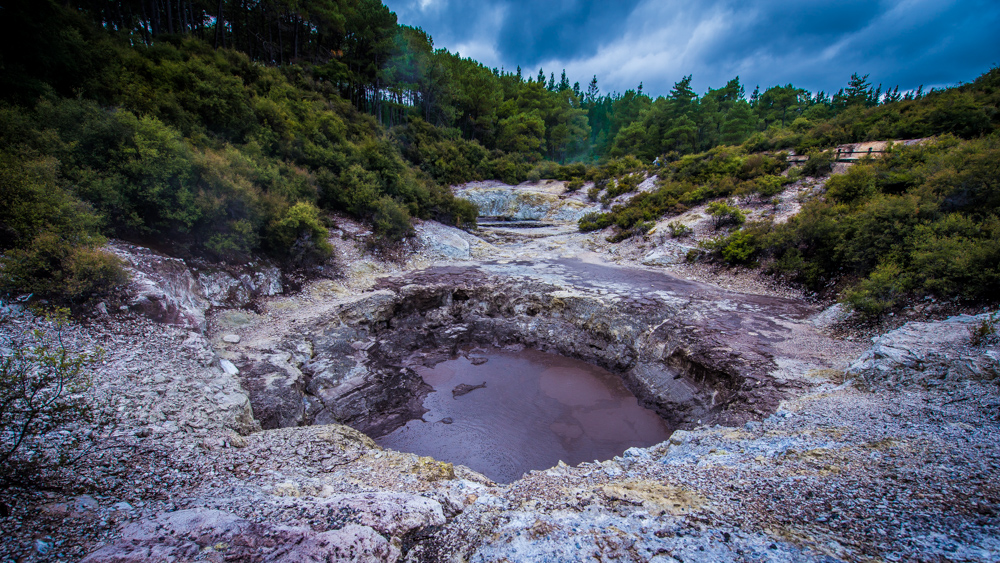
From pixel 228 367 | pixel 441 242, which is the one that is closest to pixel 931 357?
pixel 228 367

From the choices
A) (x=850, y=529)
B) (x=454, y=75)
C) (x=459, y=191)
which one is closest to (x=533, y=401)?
(x=850, y=529)

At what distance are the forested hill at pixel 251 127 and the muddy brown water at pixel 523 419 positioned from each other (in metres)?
7.58

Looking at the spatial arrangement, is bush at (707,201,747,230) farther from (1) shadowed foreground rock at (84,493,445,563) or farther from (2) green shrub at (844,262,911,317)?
(1) shadowed foreground rock at (84,493,445,563)

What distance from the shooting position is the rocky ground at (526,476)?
2824 millimetres

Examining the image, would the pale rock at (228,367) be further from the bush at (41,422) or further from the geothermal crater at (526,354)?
the bush at (41,422)

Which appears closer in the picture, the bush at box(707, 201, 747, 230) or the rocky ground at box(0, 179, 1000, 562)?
the rocky ground at box(0, 179, 1000, 562)

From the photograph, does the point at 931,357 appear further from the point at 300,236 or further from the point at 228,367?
the point at 300,236

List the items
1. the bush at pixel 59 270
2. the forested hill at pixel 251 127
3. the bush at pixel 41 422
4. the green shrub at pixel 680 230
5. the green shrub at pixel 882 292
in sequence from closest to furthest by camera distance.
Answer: the bush at pixel 41 422, the bush at pixel 59 270, the forested hill at pixel 251 127, the green shrub at pixel 882 292, the green shrub at pixel 680 230

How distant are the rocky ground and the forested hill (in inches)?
70.0

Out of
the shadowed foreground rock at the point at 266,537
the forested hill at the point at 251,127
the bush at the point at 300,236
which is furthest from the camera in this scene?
the bush at the point at 300,236

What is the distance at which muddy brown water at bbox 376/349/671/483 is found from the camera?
25.0ft

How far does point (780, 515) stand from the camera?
10.9 feet

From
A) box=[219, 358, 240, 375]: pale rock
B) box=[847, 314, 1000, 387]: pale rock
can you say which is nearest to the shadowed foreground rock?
box=[219, 358, 240, 375]: pale rock

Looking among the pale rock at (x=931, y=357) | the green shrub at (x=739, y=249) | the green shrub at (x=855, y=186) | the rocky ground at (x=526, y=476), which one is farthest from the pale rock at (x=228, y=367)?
the green shrub at (x=855, y=186)
